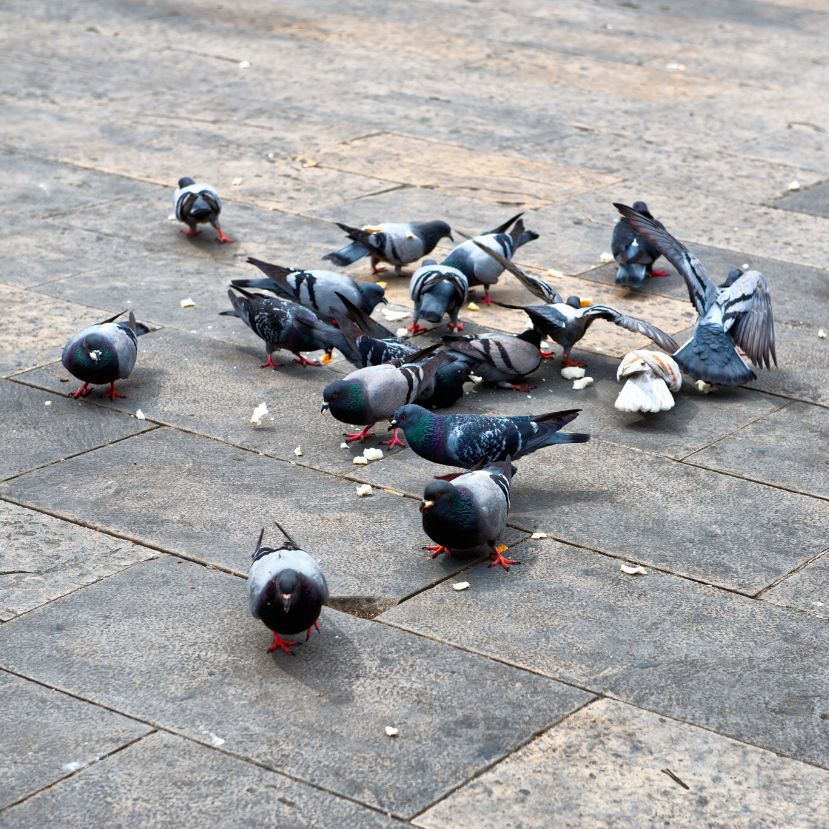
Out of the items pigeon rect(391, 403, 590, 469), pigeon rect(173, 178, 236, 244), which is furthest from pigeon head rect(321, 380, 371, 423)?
pigeon rect(173, 178, 236, 244)

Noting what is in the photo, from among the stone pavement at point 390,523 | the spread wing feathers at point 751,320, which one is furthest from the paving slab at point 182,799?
the spread wing feathers at point 751,320

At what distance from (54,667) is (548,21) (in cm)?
1348

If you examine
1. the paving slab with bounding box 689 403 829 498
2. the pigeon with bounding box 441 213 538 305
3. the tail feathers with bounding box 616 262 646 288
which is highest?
the pigeon with bounding box 441 213 538 305

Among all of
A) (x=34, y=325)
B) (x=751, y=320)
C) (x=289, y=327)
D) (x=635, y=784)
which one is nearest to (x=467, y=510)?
(x=635, y=784)

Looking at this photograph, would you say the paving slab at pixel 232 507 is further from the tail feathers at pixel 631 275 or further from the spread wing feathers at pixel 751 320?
the tail feathers at pixel 631 275

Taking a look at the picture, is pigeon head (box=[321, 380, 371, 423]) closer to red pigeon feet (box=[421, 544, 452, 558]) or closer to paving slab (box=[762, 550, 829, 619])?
red pigeon feet (box=[421, 544, 452, 558])

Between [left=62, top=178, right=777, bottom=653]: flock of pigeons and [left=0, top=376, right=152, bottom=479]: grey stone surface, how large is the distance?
190mm

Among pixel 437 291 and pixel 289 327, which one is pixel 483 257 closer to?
pixel 437 291

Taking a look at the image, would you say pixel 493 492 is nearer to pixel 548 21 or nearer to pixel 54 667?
pixel 54 667

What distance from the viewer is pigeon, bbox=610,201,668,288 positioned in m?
9.09

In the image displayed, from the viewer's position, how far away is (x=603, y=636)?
5.52m

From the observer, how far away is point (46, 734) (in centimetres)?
483

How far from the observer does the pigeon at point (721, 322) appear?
7.72 m

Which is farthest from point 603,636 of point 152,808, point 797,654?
point 152,808
